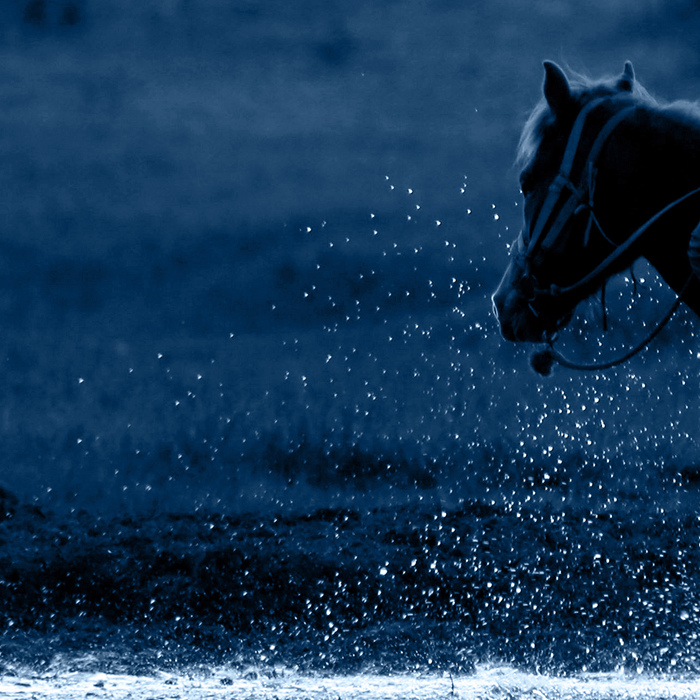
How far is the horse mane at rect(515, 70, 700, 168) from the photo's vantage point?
225 centimetres

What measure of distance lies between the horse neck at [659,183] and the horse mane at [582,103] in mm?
48

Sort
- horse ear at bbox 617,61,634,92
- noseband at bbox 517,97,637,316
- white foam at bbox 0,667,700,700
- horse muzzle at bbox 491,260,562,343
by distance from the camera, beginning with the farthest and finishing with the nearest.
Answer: white foam at bbox 0,667,700,700 < horse muzzle at bbox 491,260,562,343 < horse ear at bbox 617,61,634,92 < noseband at bbox 517,97,637,316

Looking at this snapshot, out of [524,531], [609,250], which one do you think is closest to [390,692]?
[609,250]

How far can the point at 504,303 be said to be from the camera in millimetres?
2787

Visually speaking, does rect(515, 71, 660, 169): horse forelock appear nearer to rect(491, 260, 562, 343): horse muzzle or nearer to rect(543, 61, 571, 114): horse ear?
rect(543, 61, 571, 114): horse ear

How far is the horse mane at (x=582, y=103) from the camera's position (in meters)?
2.25

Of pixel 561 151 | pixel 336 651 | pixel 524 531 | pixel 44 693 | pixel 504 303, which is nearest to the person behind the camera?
pixel 561 151

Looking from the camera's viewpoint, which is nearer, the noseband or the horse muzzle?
the noseband

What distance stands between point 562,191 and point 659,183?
273mm

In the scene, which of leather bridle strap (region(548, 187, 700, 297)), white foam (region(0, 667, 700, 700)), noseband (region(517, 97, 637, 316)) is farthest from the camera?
white foam (region(0, 667, 700, 700))

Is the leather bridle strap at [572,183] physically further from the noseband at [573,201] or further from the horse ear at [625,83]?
the horse ear at [625,83]

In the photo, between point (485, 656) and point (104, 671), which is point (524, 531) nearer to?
point (485, 656)

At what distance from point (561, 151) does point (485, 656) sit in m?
3.96

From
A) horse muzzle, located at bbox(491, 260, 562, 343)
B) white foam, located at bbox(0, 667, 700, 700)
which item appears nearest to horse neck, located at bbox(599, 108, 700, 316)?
horse muzzle, located at bbox(491, 260, 562, 343)
